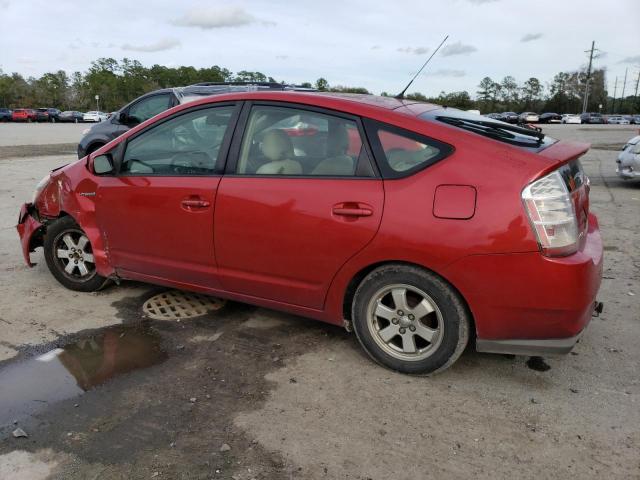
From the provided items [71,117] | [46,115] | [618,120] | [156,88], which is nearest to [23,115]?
[46,115]

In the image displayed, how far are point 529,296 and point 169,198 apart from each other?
2.45 metres

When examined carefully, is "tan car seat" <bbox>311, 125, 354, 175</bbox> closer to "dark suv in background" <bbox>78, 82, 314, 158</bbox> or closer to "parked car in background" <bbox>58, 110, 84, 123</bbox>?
"dark suv in background" <bbox>78, 82, 314, 158</bbox>

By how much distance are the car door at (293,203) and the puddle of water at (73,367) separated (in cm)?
73

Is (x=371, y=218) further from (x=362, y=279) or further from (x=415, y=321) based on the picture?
(x=415, y=321)

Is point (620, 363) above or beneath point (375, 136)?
beneath

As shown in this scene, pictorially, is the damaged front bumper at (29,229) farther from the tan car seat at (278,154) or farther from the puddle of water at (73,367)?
the tan car seat at (278,154)

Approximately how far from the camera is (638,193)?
9766 millimetres

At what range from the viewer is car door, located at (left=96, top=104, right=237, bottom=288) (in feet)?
12.1

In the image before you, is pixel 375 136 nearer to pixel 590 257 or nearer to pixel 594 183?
pixel 590 257

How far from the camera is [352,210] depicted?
313 cm

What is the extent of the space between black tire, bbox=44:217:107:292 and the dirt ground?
298 mm

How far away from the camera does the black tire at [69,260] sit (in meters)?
4.50

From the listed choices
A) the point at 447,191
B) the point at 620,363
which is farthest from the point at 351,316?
the point at 620,363

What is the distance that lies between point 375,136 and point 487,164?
68 centimetres
